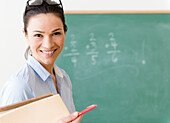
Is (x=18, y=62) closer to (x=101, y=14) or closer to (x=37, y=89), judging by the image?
(x=101, y=14)

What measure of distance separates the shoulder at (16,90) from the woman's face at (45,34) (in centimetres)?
13

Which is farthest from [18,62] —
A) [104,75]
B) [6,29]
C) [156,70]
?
[156,70]

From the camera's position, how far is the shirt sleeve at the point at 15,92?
67cm

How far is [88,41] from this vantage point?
2.09 m

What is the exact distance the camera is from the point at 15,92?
673 mm

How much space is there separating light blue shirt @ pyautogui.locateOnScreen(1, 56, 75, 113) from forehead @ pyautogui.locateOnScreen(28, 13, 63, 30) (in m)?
0.15

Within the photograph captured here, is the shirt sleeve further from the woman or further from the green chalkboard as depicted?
the green chalkboard

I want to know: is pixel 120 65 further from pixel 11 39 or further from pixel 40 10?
pixel 40 10

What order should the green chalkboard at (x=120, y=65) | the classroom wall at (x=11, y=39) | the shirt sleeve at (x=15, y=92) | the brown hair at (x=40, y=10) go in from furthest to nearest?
1. the green chalkboard at (x=120, y=65)
2. the classroom wall at (x=11, y=39)
3. the brown hair at (x=40, y=10)
4. the shirt sleeve at (x=15, y=92)

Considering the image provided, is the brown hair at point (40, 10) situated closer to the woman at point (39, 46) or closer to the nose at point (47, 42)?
the woman at point (39, 46)

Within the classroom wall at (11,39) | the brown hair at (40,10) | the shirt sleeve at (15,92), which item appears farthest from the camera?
the classroom wall at (11,39)

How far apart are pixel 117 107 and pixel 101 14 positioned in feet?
3.27

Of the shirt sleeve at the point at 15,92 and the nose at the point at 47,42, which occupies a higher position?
the nose at the point at 47,42

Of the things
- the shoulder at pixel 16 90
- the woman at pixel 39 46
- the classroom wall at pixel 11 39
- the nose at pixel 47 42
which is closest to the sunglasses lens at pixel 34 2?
the woman at pixel 39 46
